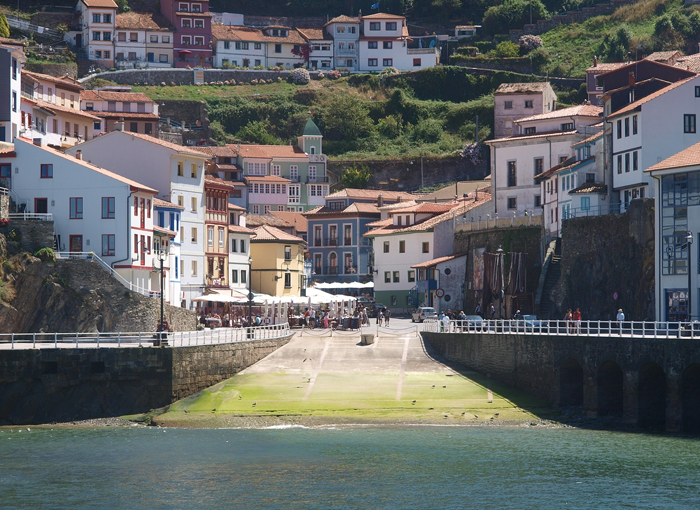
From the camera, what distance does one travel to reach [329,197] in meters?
135

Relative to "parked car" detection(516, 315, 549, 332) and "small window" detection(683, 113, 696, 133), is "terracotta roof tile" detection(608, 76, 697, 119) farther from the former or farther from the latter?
"parked car" detection(516, 315, 549, 332)

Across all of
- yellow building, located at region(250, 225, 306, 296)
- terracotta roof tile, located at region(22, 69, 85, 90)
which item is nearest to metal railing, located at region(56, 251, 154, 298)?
yellow building, located at region(250, 225, 306, 296)

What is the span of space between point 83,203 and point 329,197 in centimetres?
5180

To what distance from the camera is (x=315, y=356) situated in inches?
2955

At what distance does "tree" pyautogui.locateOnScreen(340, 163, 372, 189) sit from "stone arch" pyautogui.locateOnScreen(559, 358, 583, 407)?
8416 centimetres

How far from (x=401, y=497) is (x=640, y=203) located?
35.5 meters

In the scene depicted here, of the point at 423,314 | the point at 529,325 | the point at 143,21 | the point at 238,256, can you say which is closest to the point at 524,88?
the point at 238,256

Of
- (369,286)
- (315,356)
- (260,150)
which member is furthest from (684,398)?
(260,150)

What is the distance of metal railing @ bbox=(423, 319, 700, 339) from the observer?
206 ft

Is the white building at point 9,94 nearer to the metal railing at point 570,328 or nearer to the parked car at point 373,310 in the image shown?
the parked car at point 373,310

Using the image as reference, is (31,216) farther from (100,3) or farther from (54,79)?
(100,3)

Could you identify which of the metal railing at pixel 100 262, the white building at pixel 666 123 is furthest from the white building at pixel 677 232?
the metal railing at pixel 100 262

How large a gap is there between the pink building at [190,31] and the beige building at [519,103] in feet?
152

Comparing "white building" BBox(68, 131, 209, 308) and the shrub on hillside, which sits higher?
the shrub on hillside
